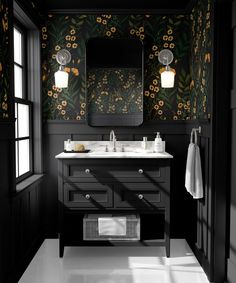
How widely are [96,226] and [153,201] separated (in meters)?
0.59

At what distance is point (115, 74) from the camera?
12.7ft

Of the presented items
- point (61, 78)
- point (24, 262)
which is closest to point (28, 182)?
point (24, 262)

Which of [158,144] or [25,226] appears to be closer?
[25,226]

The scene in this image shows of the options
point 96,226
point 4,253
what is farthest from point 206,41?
point 4,253

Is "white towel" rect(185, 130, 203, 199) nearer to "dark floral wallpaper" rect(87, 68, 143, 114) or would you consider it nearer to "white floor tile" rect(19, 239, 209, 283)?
"white floor tile" rect(19, 239, 209, 283)

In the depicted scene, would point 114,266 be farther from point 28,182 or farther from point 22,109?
point 22,109

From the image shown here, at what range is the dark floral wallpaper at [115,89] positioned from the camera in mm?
3859

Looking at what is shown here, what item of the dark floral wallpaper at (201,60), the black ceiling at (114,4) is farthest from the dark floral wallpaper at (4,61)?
the dark floral wallpaper at (201,60)

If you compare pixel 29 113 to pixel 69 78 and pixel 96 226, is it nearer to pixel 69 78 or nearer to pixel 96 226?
pixel 69 78

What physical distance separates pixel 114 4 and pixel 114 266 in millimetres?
2571

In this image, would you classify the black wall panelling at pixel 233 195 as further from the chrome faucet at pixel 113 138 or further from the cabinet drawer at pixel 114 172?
the chrome faucet at pixel 113 138

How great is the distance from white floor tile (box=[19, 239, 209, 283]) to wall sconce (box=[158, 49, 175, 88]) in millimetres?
1695

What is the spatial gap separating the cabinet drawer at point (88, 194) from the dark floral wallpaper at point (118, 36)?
903mm

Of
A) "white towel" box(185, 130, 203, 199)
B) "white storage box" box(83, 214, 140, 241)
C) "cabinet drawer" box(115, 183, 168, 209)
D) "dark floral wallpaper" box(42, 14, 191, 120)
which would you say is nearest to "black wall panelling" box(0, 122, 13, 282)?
"white storage box" box(83, 214, 140, 241)
